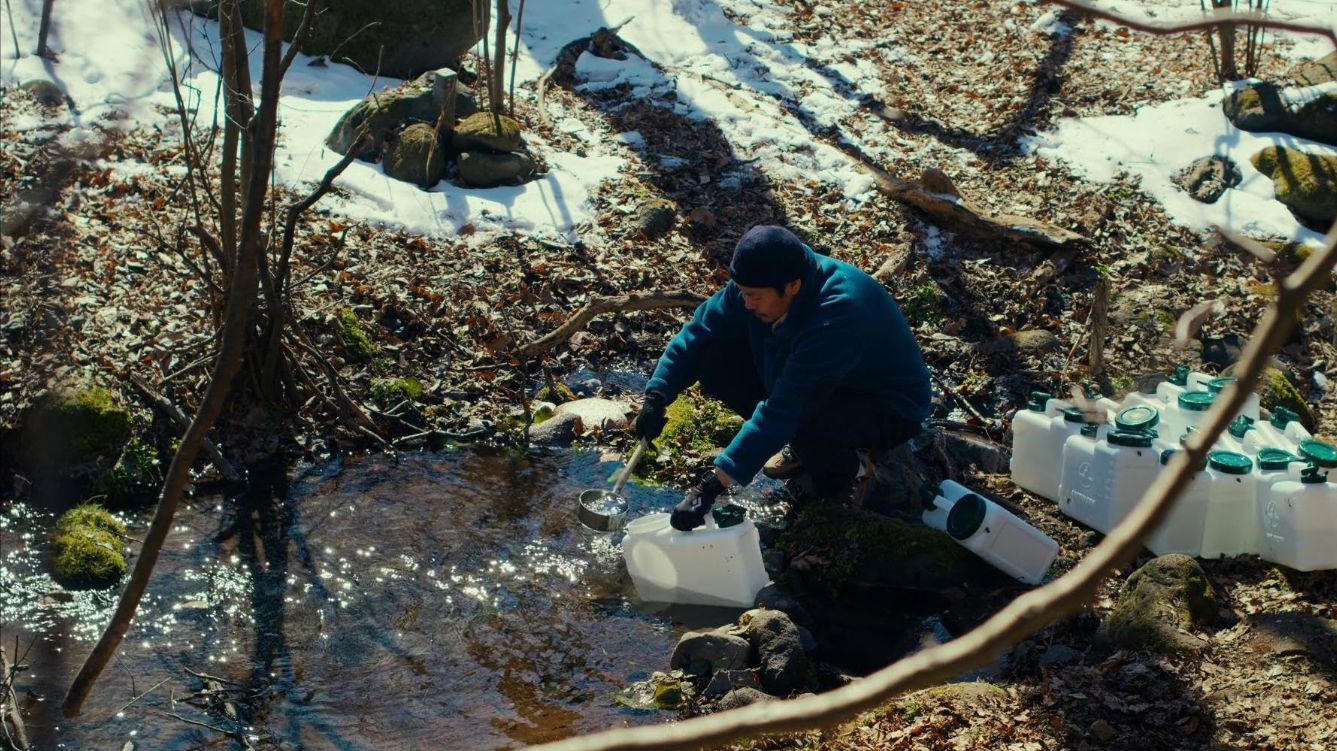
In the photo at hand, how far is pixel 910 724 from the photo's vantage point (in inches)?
177

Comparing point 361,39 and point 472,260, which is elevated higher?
point 361,39

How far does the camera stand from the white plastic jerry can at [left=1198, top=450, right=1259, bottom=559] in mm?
5680

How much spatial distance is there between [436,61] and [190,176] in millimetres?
6267

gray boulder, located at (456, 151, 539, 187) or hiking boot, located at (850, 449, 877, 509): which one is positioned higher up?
gray boulder, located at (456, 151, 539, 187)

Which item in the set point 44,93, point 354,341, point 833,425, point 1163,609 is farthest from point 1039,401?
point 44,93

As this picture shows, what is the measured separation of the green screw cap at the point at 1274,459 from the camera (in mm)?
5566

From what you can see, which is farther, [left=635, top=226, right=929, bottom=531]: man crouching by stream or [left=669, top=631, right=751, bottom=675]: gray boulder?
[left=635, top=226, right=929, bottom=531]: man crouching by stream

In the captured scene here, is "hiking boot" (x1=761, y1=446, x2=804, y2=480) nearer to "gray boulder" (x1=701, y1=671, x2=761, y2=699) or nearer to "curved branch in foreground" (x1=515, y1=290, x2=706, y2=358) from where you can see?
"curved branch in foreground" (x1=515, y1=290, x2=706, y2=358)

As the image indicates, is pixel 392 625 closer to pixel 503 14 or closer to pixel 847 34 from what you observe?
pixel 503 14

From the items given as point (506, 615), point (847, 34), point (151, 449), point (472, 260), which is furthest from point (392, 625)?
point (847, 34)

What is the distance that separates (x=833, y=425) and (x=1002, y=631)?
5.14 m

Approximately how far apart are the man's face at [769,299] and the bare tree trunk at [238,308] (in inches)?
140

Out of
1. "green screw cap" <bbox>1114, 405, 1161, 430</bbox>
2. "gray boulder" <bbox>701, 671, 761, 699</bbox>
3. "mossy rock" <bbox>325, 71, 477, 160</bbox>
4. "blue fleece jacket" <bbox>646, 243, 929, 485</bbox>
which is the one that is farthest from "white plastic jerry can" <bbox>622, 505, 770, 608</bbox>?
"mossy rock" <bbox>325, 71, 477, 160</bbox>

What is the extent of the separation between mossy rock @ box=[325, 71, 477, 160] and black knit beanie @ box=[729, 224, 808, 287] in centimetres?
552
